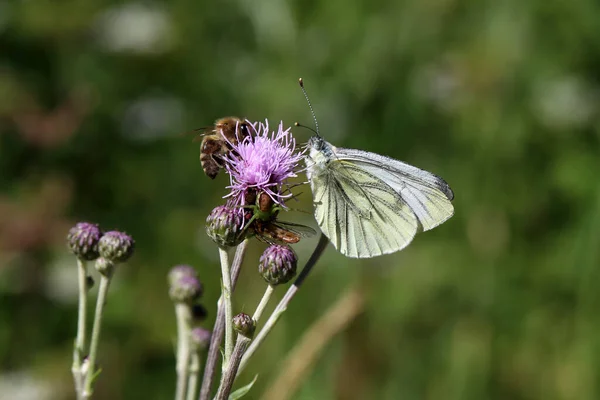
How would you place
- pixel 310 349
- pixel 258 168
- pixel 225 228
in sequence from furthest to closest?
1. pixel 310 349
2. pixel 258 168
3. pixel 225 228

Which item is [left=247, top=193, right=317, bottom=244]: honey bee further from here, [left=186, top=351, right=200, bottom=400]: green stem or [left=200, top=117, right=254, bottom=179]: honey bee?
[left=186, top=351, right=200, bottom=400]: green stem

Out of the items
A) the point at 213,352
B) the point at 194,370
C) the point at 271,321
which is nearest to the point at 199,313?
the point at 194,370

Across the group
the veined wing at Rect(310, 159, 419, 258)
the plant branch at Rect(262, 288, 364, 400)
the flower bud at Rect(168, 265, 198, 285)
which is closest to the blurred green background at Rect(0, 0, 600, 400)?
the plant branch at Rect(262, 288, 364, 400)

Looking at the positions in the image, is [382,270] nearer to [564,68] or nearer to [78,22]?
[564,68]

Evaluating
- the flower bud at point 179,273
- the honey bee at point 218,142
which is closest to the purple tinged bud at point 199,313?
the flower bud at point 179,273

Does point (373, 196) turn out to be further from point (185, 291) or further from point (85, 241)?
point (85, 241)

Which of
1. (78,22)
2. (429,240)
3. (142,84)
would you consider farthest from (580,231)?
(78,22)
